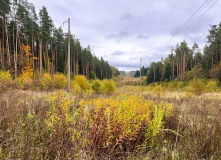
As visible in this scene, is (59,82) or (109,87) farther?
(59,82)

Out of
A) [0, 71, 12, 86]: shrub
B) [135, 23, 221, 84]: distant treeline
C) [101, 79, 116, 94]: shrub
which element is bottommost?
[101, 79, 116, 94]: shrub

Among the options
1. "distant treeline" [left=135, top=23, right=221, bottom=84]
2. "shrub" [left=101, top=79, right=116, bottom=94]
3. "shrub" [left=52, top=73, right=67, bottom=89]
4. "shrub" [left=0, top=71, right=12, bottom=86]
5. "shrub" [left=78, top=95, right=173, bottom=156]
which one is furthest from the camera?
"distant treeline" [left=135, top=23, right=221, bottom=84]

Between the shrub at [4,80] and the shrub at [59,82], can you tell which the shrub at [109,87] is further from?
the shrub at [4,80]

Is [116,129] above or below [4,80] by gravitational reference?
below

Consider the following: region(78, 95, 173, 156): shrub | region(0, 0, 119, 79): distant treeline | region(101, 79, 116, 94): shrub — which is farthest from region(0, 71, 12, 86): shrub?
region(78, 95, 173, 156): shrub

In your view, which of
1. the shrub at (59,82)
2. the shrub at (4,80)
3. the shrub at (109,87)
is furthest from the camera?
the shrub at (59,82)

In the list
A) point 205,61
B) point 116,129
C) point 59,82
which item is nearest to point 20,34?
point 59,82

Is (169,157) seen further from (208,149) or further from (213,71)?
(213,71)

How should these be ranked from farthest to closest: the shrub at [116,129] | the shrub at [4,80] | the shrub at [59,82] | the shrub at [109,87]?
the shrub at [59,82] → the shrub at [109,87] → the shrub at [4,80] → the shrub at [116,129]

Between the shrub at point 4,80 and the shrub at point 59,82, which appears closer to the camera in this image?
the shrub at point 4,80

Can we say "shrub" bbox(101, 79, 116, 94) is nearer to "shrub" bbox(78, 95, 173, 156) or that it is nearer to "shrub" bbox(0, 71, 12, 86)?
"shrub" bbox(0, 71, 12, 86)

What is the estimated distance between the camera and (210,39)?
29.7 meters

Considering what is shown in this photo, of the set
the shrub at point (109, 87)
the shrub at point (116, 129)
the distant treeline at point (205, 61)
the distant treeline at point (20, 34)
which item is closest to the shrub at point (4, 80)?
the distant treeline at point (20, 34)

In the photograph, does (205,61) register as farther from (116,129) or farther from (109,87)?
(116,129)
